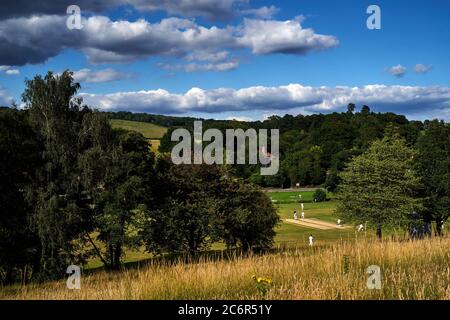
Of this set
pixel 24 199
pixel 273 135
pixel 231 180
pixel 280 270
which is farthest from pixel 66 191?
pixel 273 135

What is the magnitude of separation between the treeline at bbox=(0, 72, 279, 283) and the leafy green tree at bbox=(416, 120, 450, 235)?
24.3 m

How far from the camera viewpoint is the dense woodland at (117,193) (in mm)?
33438

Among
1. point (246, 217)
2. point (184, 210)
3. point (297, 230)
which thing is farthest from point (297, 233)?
point (184, 210)

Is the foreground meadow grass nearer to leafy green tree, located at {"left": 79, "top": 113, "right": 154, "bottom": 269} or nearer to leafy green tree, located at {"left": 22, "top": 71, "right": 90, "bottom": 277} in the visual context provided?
leafy green tree, located at {"left": 22, "top": 71, "right": 90, "bottom": 277}

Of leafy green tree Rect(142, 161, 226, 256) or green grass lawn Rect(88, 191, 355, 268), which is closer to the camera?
leafy green tree Rect(142, 161, 226, 256)

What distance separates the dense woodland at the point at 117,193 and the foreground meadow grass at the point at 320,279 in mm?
16361

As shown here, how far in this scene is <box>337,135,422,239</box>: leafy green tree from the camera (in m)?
47.5

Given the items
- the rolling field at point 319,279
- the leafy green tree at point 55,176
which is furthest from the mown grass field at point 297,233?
the rolling field at point 319,279

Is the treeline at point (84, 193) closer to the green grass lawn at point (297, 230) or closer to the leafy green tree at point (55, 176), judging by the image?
the leafy green tree at point (55, 176)

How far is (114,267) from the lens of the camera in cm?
3891

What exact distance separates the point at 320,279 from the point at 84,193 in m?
30.0

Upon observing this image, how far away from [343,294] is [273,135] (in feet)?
585

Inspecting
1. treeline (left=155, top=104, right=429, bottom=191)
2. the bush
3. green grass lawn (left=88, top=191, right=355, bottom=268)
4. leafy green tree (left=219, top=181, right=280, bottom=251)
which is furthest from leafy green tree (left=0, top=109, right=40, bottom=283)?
treeline (left=155, top=104, right=429, bottom=191)

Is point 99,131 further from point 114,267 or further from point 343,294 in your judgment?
point 343,294
